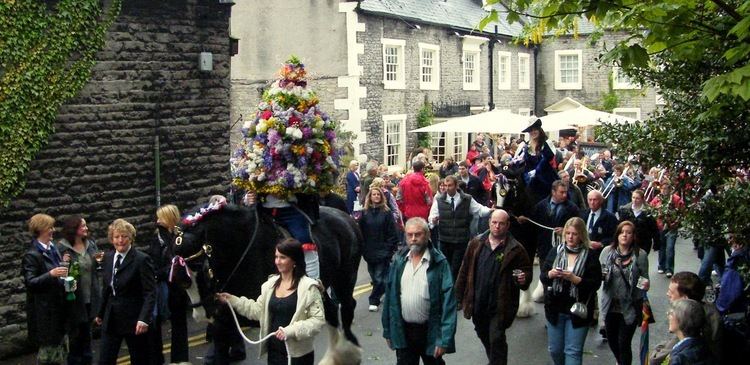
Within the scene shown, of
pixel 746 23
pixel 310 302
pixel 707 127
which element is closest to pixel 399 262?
pixel 310 302

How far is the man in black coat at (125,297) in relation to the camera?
30.8 ft

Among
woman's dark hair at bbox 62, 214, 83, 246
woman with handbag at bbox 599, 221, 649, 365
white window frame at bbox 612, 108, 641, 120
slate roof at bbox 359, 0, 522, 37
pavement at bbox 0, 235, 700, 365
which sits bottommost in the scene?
pavement at bbox 0, 235, 700, 365

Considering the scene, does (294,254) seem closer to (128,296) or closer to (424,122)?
(128,296)

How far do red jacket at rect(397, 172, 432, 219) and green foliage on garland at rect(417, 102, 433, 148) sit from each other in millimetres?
14991

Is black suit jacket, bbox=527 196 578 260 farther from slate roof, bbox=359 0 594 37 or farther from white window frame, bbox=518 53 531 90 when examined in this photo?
white window frame, bbox=518 53 531 90

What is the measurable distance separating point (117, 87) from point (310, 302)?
7026 millimetres

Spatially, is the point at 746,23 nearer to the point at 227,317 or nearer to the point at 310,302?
the point at 310,302

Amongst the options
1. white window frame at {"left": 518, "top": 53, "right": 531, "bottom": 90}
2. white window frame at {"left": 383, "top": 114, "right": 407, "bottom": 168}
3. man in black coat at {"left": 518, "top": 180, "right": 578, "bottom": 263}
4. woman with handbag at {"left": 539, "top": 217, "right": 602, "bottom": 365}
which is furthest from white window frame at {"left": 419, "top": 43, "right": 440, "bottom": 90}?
woman with handbag at {"left": 539, "top": 217, "right": 602, "bottom": 365}

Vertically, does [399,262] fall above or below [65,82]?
below

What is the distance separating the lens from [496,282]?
30.6ft

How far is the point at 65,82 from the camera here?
1250 cm

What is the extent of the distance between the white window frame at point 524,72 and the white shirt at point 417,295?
33.3m

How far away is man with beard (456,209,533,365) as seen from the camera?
927 cm

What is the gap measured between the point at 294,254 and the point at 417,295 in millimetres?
1448
